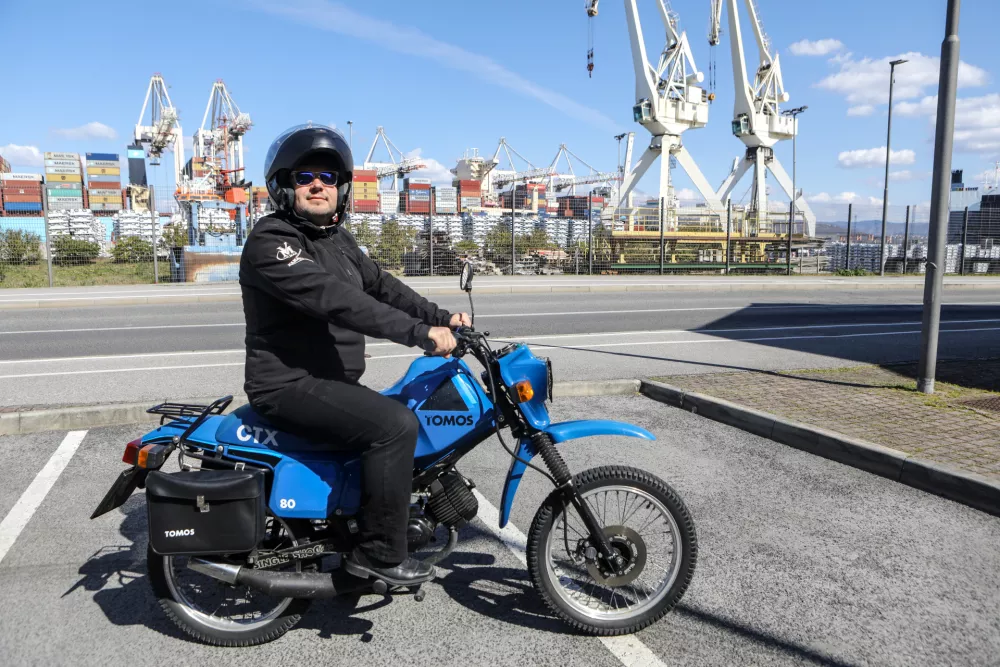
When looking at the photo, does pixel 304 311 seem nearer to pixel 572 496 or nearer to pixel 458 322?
pixel 458 322

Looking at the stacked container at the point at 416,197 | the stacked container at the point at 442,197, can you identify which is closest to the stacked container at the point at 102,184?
the stacked container at the point at 416,197

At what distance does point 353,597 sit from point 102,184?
134401 millimetres

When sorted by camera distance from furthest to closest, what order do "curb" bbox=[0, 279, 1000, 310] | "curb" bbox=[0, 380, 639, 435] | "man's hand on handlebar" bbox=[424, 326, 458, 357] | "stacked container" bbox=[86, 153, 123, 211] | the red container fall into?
"stacked container" bbox=[86, 153, 123, 211]
the red container
"curb" bbox=[0, 279, 1000, 310]
"curb" bbox=[0, 380, 639, 435]
"man's hand on handlebar" bbox=[424, 326, 458, 357]

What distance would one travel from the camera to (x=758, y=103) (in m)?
46.7

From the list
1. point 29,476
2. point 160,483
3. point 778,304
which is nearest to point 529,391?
point 160,483

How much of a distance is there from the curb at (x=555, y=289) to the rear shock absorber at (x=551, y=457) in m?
14.8

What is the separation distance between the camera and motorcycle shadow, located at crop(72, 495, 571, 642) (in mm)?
3041

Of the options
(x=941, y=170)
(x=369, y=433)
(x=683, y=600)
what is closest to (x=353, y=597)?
(x=369, y=433)

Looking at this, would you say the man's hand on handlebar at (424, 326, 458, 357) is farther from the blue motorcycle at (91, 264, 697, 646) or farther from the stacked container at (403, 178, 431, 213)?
the stacked container at (403, 178, 431, 213)

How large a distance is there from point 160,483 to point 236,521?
1.07 feet

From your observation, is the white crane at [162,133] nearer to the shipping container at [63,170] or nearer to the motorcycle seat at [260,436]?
the shipping container at [63,170]

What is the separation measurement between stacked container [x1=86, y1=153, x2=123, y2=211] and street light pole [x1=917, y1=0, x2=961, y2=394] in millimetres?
129517

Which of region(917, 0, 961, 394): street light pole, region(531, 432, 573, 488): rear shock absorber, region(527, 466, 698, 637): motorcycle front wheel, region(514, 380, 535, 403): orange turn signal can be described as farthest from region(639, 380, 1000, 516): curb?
region(514, 380, 535, 403): orange turn signal

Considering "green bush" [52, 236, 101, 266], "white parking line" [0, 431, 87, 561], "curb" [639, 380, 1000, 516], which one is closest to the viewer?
"white parking line" [0, 431, 87, 561]
